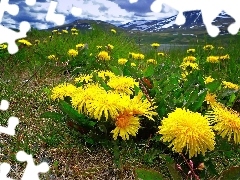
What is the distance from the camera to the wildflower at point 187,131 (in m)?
1.39

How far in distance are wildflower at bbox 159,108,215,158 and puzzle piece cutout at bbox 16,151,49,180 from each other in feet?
1.79

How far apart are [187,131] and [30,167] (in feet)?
2.24

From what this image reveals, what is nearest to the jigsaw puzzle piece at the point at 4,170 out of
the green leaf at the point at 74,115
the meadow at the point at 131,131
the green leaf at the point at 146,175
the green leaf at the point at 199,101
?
the meadow at the point at 131,131

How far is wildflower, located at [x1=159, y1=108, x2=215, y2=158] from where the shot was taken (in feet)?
4.56

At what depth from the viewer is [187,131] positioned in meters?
1.39

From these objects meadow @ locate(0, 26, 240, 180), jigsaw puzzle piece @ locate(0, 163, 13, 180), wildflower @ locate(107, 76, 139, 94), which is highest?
wildflower @ locate(107, 76, 139, 94)

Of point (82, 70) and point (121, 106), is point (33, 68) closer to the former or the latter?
point (82, 70)

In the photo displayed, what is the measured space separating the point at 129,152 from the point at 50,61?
228 centimetres

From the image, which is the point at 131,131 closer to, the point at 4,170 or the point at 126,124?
the point at 126,124

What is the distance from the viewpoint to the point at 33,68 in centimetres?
352

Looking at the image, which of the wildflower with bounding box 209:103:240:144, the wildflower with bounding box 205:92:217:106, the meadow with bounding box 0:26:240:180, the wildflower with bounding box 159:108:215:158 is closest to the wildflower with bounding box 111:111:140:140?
the meadow with bounding box 0:26:240:180

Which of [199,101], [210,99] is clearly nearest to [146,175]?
[199,101]

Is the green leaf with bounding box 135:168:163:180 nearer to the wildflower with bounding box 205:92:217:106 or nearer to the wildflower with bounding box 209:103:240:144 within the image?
the wildflower with bounding box 209:103:240:144

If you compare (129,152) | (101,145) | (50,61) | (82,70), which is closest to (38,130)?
(101,145)
